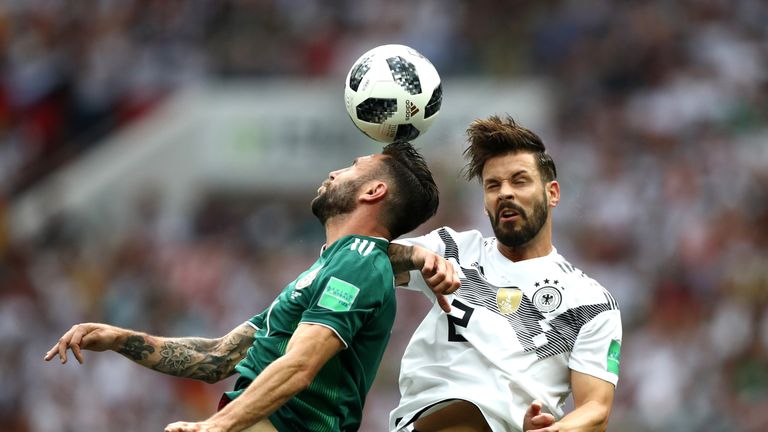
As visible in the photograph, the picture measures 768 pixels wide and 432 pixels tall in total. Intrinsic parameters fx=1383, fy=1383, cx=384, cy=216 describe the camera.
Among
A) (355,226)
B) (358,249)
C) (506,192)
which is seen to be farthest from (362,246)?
(506,192)

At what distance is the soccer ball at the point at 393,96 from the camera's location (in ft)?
20.1

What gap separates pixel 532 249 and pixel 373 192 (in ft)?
2.95

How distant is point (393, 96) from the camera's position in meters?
6.11

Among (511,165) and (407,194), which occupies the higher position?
(511,165)

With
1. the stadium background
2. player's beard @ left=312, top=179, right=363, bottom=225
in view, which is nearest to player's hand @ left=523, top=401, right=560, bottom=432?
player's beard @ left=312, top=179, right=363, bottom=225

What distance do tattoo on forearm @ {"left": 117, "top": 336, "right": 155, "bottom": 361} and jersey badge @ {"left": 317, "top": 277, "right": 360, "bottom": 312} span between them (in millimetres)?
1052

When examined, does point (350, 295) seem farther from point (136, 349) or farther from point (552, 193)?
point (552, 193)

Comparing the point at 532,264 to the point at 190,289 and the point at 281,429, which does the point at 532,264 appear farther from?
the point at 190,289

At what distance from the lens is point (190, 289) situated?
15.4m

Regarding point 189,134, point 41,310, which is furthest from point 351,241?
point 189,134

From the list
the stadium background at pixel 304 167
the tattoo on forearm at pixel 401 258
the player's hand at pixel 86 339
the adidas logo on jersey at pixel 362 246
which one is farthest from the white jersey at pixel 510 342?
the stadium background at pixel 304 167

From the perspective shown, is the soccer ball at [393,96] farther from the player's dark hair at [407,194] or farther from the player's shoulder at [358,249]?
the player's shoulder at [358,249]

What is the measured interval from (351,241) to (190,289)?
9.97 metres

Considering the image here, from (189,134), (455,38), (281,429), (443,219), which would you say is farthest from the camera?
(189,134)
